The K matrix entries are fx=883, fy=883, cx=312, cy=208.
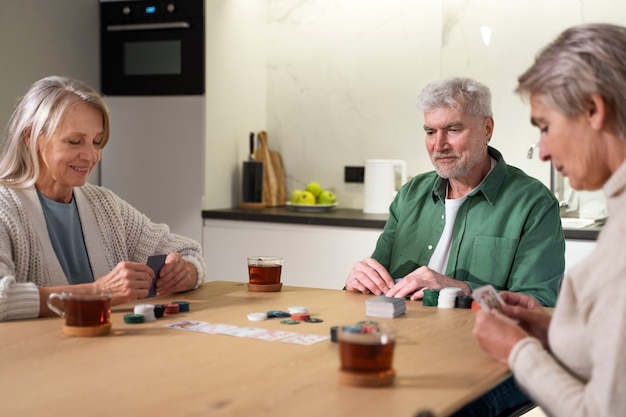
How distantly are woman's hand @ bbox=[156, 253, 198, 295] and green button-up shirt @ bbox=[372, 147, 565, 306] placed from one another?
790 mm

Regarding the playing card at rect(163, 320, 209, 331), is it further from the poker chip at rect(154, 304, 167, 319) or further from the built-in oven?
the built-in oven

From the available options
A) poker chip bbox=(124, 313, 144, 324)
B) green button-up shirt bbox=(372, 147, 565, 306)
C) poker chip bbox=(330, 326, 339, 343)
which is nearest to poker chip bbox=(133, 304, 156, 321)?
poker chip bbox=(124, 313, 144, 324)

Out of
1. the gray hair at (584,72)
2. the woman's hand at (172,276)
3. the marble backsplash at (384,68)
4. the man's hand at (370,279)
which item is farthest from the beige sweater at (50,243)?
the marble backsplash at (384,68)

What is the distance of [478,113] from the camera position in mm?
2992

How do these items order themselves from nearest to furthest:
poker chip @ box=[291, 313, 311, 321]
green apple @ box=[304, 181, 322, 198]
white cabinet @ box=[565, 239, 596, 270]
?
poker chip @ box=[291, 313, 311, 321] → white cabinet @ box=[565, 239, 596, 270] → green apple @ box=[304, 181, 322, 198]

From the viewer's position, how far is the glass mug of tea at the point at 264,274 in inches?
105

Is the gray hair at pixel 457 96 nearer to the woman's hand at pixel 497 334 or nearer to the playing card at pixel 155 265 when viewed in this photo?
the playing card at pixel 155 265

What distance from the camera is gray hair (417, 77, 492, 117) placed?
9.73 feet

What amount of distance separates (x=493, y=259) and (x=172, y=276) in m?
1.04

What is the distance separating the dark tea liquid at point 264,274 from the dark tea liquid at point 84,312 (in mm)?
720

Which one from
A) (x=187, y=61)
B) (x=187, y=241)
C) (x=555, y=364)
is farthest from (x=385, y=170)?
(x=555, y=364)

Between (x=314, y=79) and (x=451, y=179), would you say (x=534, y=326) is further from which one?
(x=314, y=79)

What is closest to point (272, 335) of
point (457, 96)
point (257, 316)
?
point (257, 316)

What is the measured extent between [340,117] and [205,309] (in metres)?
2.68
